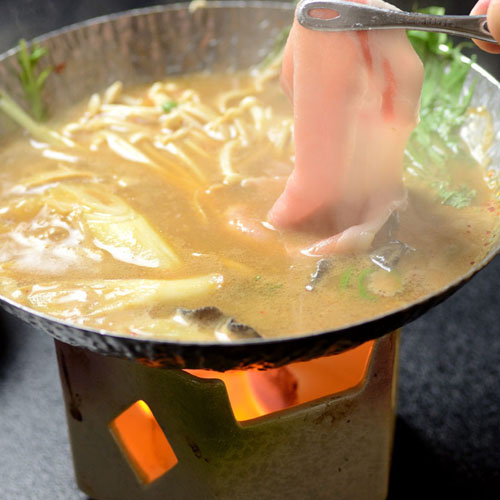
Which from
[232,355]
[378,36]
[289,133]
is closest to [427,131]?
[289,133]

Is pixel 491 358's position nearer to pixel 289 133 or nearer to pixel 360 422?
pixel 360 422

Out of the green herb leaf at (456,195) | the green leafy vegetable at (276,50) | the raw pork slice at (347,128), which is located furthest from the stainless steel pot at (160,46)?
the raw pork slice at (347,128)

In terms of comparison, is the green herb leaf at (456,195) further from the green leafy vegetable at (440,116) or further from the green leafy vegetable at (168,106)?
the green leafy vegetable at (168,106)

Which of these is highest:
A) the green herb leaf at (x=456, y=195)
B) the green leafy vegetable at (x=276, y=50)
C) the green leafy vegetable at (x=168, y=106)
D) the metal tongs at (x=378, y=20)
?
the metal tongs at (x=378, y=20)

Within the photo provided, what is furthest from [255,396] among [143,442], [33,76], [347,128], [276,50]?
[276,50]

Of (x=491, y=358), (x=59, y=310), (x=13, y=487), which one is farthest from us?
(x=491, y=358)

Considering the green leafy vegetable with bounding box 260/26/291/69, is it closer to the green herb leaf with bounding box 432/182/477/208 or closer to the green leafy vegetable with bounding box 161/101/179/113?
the green leafy vegetable with bounding box 161/101/179/113
